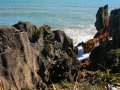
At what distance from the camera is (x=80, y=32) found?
2041 inches

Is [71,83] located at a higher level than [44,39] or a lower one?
lower

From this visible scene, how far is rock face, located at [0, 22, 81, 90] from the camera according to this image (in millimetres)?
19913

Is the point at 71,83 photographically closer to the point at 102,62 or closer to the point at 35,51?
the point at 35,51

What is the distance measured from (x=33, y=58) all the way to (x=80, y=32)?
94.6 ft

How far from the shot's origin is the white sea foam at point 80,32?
1859 inches

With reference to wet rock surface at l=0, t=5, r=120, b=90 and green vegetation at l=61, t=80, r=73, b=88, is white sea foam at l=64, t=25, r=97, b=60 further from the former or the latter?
green vegetation at l=61, t=80, r=73, b=88

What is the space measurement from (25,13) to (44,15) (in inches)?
190

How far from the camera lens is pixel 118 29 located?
3284cm

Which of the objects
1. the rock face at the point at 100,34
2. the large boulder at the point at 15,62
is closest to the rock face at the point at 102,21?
the rock face at the point at 100,34

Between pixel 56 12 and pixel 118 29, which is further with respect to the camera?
pixel 56 12

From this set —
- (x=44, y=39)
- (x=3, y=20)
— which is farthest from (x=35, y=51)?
(x=3, y=20)

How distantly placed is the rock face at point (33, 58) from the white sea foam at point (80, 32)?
1510 centimetres

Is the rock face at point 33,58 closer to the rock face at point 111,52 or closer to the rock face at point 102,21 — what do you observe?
the rock face at point 111,52

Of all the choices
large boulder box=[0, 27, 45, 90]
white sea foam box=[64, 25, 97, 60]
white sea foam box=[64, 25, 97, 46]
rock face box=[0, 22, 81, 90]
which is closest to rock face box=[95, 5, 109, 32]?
white sea foam box=[64, 25, 97, 60]
